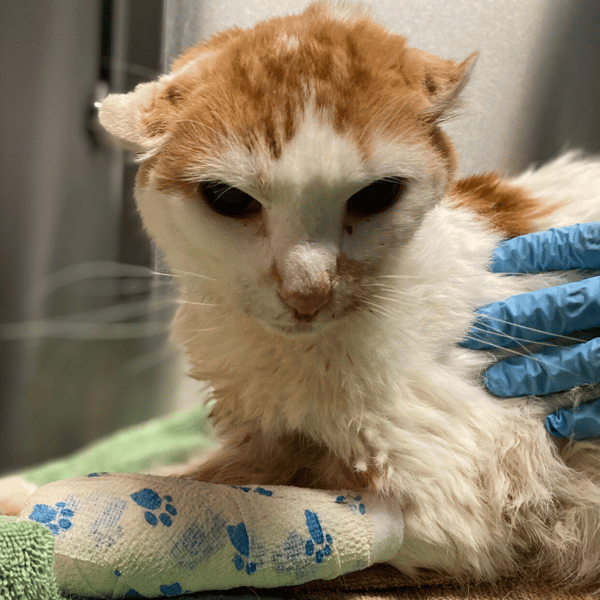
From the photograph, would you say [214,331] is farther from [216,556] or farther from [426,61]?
[426,61]

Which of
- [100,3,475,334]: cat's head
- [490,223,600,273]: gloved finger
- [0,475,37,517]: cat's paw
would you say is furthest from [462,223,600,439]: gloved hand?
[0,475,37,517]: cat's paw

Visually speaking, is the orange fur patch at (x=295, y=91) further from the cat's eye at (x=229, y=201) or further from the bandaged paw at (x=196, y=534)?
the bandaged paw at (x=196, y=534)

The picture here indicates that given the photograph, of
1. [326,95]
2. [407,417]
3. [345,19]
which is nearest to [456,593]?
[407,417]

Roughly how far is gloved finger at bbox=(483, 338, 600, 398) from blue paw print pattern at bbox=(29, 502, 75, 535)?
55 centimetres

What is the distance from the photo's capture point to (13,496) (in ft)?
2.38

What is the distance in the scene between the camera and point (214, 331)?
715 mm

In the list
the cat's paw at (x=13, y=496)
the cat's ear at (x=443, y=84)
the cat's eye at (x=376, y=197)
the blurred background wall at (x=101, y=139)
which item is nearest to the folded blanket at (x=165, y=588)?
the blurred background wall at (x=101, y=139)

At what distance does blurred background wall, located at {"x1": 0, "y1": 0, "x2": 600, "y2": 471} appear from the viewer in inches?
37.0

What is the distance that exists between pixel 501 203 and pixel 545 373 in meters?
0.30

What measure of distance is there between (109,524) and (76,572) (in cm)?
5

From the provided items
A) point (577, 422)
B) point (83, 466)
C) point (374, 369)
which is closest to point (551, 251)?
point (577, 422)

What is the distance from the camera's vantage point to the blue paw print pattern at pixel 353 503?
606mm

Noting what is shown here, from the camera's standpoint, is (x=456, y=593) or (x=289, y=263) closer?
(x=289, y=263)

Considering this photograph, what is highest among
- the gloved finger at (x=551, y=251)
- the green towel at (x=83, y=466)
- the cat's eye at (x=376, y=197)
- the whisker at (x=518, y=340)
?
the cat's eye at (x=376, y=197)
